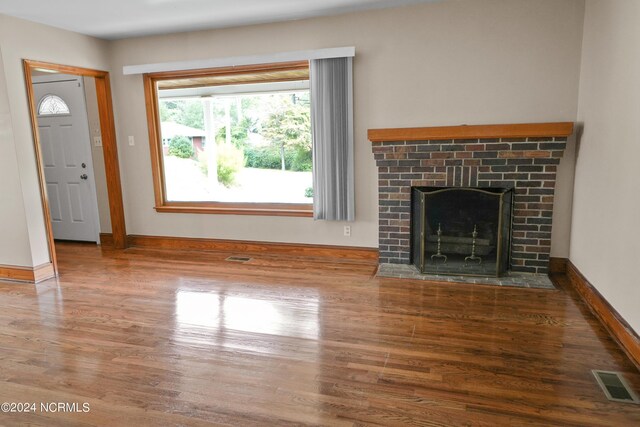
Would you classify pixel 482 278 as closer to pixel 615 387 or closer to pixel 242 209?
pixel 615 387

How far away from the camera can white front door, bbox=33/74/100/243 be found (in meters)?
5.01

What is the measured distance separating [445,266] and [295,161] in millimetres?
1894

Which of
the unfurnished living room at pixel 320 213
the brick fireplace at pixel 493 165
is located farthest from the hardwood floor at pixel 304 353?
the brick fireplace at pixel 493 165

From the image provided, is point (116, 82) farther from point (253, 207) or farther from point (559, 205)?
point (559, 205)

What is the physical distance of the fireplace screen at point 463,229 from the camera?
363cm

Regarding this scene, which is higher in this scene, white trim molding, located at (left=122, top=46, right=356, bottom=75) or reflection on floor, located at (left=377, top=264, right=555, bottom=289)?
white trim molding, located at (left=122, top=46, right=356, bottom=75)

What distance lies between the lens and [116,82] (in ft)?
15.6

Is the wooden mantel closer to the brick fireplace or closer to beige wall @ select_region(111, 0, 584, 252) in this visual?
the brick fireplace

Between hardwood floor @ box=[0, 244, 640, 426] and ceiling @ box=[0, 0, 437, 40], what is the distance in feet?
7.70

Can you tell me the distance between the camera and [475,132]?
354 centimetres

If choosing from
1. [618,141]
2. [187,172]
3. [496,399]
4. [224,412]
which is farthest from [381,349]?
[187,172]

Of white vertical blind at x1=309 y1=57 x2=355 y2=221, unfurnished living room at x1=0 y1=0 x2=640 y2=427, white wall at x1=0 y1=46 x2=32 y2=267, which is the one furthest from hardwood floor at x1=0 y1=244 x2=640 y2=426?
white vertical blind at x1=309 y1=57 x2=355 y2=221

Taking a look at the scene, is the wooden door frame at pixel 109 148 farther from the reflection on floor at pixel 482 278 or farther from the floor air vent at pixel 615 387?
the floor air vent at pixel 615 387

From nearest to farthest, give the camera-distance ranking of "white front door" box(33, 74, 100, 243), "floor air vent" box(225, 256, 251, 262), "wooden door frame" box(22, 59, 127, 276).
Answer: "floor air vent" box(225, 256, 251, 262), "wooden door frame" box(22, 59, 127, 276), "white front door" box(33, 74, 100, 243)
